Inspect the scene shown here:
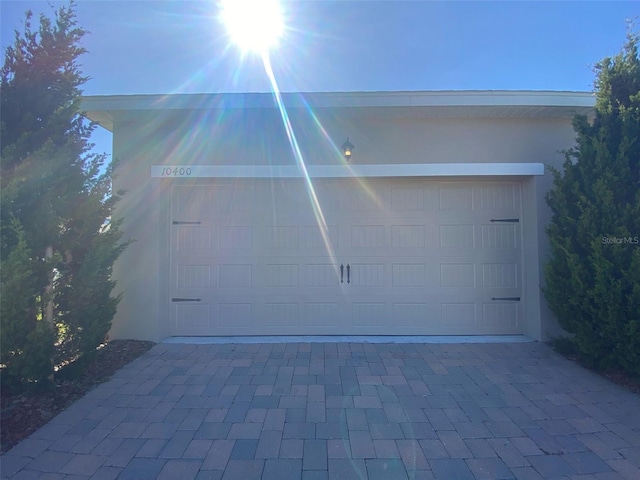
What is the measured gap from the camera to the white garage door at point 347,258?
16.9 feet

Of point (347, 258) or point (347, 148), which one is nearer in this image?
point (347, 148)

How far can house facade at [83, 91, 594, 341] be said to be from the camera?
5.00m

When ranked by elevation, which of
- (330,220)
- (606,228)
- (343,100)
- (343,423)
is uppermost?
(343,100)

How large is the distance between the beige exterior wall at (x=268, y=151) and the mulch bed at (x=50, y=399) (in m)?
0.86

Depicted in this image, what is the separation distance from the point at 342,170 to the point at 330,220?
761mm

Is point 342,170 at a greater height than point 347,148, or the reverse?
point 347,148

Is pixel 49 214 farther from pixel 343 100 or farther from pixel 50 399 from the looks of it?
pixel 343 100

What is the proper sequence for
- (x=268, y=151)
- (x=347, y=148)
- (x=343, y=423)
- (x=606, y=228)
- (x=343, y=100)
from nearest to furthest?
(x=343, y=423)
(x=606, y=228)
(x=343, y=100)
(x=347, y=148)
(x=268, y=151)

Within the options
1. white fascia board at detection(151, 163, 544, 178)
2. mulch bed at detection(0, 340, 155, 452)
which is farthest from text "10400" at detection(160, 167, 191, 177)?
mulch bed at detection(0, 340, 155, 452)

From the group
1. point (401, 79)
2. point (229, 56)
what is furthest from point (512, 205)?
point (229, 56)

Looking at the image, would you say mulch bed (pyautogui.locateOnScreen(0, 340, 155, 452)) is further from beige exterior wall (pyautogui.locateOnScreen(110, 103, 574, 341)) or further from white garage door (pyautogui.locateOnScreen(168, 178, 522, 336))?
white garage door (pyautogui.locateOnScreen(168, 178, 522, 336))

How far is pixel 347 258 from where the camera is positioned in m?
5.19

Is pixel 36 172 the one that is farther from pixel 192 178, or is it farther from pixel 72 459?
pixel 72 459

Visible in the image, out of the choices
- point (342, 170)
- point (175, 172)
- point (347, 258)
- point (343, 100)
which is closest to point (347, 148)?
Result: point (342, 170)
